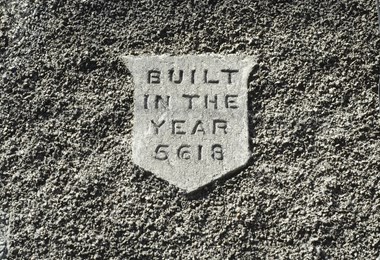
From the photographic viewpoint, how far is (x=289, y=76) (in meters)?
1.62

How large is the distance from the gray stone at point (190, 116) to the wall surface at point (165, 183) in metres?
0.02

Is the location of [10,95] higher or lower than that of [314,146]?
higher

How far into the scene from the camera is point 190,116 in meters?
1.61

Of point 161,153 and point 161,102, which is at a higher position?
point 161,102

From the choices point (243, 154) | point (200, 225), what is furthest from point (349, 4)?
point (200, 225)

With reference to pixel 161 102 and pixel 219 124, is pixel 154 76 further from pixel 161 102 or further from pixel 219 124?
pixel 219 124

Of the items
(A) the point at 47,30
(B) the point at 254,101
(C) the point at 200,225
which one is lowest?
(C) the point at 200,225

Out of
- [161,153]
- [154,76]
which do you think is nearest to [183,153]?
[161,153]

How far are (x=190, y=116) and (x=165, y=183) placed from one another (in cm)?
17

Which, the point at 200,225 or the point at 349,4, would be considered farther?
the point at 349,4

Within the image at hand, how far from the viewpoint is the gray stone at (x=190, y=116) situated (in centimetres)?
157

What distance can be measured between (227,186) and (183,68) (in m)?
0.31

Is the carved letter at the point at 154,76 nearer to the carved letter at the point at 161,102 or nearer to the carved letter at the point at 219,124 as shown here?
the carved letter at the point at 161,102

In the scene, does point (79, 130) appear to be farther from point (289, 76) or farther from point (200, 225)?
point (289, 76)
